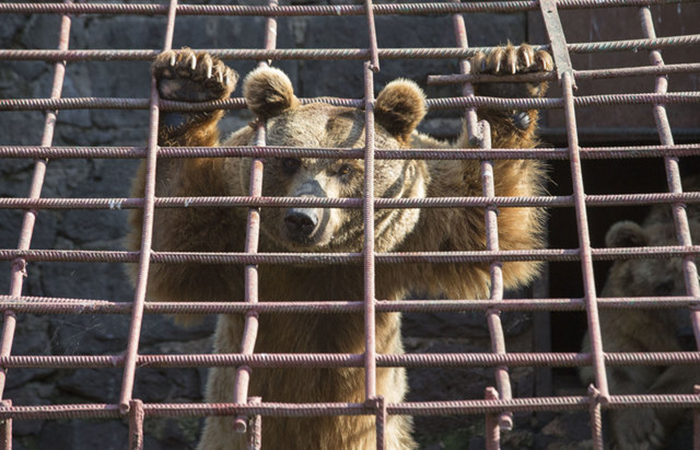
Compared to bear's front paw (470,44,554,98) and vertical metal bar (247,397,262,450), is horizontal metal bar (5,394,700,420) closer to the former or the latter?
vertical metal bar (247,397,262,450)

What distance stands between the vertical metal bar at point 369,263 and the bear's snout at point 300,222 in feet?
1.11

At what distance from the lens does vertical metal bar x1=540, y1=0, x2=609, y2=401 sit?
8.74 ft

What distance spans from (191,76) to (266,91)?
1.29 ft

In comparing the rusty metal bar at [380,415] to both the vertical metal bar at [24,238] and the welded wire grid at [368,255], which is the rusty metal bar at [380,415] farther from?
the vertical metal bar at [24,238]

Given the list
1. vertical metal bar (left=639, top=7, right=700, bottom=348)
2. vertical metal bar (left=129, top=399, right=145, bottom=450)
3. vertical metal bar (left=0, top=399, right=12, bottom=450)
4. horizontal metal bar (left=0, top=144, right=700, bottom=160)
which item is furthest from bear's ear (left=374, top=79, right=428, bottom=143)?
vertical metal bar (left=0, top=399, right=12, bottom=450)

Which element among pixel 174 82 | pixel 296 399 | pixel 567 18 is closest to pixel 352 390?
pixel 296 399

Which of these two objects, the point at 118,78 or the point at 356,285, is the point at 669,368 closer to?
the point at 356,285

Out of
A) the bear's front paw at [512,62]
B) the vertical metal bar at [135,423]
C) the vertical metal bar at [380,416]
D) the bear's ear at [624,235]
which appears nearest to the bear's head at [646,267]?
the bear's ear at [624,235]

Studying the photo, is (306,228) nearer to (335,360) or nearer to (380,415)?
(335,360)

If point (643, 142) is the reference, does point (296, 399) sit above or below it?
below

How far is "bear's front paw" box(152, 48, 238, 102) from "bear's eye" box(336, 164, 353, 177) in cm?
61

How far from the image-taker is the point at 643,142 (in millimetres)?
5633

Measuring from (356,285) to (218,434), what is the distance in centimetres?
91

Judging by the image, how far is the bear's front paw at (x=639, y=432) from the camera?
536 cm
